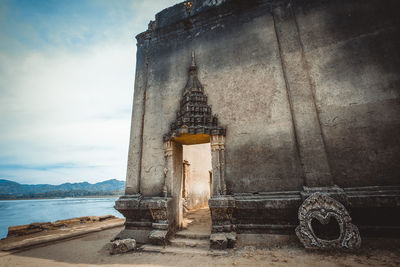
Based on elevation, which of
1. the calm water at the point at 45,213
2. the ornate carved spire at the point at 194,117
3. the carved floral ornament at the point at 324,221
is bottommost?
the calm water at the point at 45,213

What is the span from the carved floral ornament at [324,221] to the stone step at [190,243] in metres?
1.92

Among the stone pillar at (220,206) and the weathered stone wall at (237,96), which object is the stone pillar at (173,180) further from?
the stone pillar at (220,206)

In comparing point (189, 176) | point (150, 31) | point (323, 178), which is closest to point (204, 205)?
point (189, 176)

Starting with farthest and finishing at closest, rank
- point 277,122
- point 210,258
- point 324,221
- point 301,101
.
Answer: point 277,122 < point 301,101 < point 210,258 < point 324,221

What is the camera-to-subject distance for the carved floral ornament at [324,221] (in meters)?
3.24

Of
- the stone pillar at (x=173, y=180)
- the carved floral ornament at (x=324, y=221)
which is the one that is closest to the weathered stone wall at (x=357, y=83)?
the carved floral ornament at (x=324, y=221)

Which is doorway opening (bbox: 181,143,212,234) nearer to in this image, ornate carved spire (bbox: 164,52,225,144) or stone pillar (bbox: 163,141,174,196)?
stone pillar (bbox: 163,141,174,196)

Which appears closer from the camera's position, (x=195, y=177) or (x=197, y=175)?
(x=195, y=177)

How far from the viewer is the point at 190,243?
4180 millimetres

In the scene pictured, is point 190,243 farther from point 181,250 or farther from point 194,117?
point 194,117

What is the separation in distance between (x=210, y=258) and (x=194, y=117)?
128 inches

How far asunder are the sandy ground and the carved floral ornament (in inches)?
5.9

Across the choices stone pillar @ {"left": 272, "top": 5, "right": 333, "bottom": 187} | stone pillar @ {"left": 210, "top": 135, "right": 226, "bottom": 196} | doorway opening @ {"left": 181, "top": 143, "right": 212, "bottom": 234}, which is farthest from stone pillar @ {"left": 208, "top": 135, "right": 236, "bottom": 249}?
doorway opening @ {"left": 181, "top": 143, "right": 212, "bottom": 234}

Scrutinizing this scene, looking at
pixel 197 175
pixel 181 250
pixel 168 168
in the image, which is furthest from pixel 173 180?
pixel 197 175
